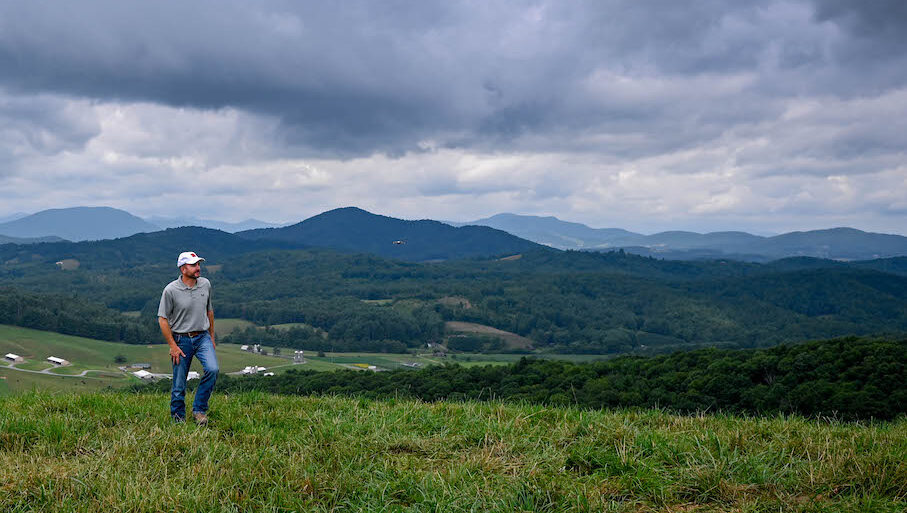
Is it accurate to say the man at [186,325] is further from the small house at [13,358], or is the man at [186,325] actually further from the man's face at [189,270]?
the small house at [13,358]

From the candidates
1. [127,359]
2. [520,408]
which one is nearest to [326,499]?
[520,408]

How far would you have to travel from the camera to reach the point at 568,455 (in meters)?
6.73

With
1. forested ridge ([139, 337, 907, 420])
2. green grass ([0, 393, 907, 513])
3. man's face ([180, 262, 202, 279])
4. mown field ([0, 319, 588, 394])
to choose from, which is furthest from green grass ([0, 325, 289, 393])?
green grass ([0, 393, 907, 513])

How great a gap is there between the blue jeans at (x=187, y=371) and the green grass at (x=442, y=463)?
0.29 metres

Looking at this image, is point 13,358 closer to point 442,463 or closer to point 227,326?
point 227,326

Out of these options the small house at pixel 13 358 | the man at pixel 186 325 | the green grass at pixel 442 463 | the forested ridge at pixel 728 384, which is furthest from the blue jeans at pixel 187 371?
the small house at pixel 13 358

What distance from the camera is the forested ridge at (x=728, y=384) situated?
2866 centimetres

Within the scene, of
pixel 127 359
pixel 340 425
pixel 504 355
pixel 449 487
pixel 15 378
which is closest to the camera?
pixel 449 487

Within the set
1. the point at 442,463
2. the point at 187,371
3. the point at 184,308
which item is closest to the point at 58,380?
the point at 187,371

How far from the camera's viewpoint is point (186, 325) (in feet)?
29.5

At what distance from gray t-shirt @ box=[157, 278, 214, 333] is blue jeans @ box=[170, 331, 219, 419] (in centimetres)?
21

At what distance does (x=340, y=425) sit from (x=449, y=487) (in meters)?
2.68

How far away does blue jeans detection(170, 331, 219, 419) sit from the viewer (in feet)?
28.1

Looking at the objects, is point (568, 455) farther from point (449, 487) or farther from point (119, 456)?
point (119, 456)
